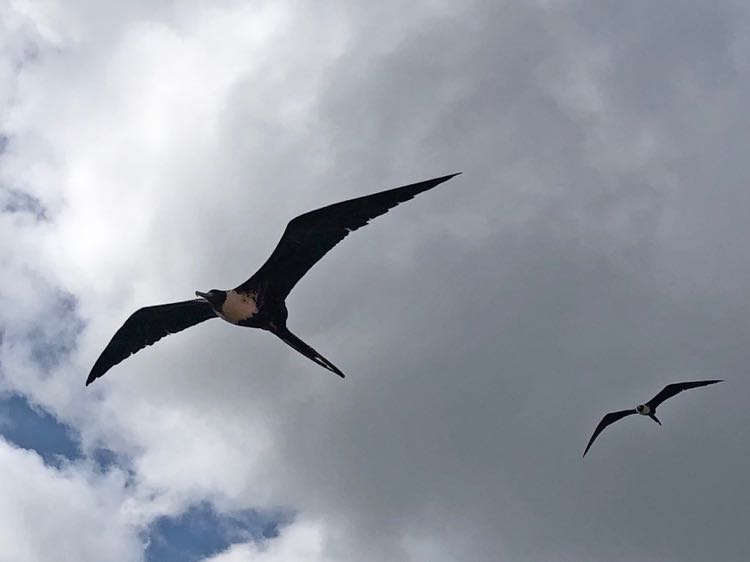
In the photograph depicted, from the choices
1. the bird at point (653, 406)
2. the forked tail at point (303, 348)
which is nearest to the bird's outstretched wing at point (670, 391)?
the bird at point (653, 406)

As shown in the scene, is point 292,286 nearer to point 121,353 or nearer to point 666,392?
point 121,353

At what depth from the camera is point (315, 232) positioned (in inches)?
567

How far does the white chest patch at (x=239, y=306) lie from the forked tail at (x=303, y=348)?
0.56 meters

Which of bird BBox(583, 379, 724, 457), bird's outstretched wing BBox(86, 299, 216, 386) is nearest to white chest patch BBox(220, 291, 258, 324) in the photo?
bird's outstretched wing BBox(86, 299, 216, 386)

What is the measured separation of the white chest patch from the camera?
15.7 meters

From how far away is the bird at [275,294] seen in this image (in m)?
13.5

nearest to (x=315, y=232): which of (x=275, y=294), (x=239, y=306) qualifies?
(x=275, y=294)

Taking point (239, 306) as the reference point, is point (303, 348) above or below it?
below

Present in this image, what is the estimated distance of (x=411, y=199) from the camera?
1266cm

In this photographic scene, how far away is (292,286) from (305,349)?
49.5 inches

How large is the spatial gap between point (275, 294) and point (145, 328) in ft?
12.6

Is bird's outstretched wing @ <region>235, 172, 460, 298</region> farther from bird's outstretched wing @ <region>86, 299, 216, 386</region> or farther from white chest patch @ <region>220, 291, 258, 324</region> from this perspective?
bird's outstretched wing @ <region>86, 299, 216, 386</region>

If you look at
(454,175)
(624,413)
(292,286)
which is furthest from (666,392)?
(454,175)

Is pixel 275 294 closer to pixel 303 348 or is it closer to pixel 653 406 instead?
pixel 303 348
